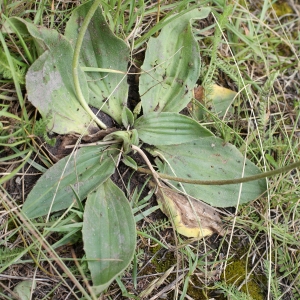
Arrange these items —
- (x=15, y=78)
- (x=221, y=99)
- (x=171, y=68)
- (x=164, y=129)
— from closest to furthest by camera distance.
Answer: (x=15, y=78) < (x=164, y=129) < (x=171, y=68) < (x=221, y=99)

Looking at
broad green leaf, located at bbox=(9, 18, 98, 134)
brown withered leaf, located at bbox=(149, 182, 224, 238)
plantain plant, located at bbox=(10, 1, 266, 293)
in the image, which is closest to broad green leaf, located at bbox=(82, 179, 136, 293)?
plantain plant, located at bbox=(10, 1, 266, 293)

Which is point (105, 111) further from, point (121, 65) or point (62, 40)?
point (62, 40)

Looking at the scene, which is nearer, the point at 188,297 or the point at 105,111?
the point at 188,297

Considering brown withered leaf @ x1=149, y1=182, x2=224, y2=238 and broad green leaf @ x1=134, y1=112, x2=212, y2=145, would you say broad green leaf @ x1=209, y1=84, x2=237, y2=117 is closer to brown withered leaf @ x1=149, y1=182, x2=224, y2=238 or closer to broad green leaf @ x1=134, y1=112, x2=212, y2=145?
broad green leaf @ x1=134, y1=112, x2=212, y2=145

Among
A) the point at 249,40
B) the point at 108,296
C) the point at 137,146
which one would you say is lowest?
the point at 108,296

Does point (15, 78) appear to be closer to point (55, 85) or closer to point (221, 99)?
point (55, 85)

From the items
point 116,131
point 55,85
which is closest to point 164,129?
point 116,131

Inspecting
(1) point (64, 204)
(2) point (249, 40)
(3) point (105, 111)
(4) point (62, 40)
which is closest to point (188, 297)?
(1) point (64, 204)

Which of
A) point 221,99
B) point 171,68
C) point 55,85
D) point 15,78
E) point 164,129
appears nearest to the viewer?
point 15,78
